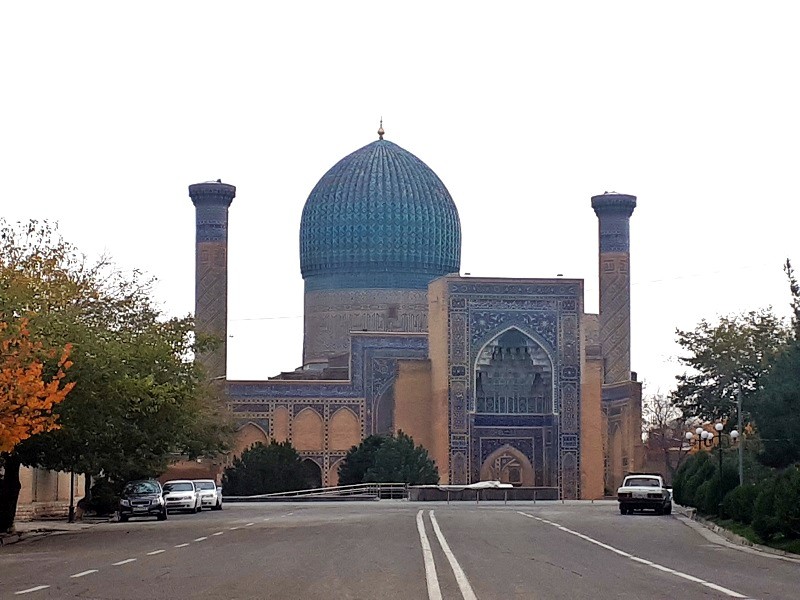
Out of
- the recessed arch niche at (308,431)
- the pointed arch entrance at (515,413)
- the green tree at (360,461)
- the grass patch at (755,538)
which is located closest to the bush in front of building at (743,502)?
the grass patch at (755,538)

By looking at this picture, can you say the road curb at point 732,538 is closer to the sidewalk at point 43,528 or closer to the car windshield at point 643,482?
the car windshield at point 643,482

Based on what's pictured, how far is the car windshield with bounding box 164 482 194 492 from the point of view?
135 ft

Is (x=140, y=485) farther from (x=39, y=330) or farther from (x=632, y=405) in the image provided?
(x=632, y=405)

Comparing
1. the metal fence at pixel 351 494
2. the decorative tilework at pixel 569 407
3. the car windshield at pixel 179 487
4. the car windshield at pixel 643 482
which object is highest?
the decorative tilework at pixel 569 407

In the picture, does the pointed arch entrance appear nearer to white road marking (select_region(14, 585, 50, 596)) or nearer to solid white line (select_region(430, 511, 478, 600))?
solid white line (select_region(430, 511, 478, 600))

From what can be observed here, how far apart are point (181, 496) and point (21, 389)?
17.9 meters

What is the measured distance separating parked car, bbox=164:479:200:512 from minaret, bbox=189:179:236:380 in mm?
24121

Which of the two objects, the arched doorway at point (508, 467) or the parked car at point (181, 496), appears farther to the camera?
the arched doorway at point (508, 467)

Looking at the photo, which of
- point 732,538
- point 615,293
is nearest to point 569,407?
point 615,293

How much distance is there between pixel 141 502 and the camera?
36125mm

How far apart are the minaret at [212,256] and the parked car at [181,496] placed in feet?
79.1

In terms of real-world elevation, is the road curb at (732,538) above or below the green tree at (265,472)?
below

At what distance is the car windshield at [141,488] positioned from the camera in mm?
36375

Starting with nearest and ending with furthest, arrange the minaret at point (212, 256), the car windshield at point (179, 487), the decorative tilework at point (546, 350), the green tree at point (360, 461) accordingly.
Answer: the car windshield at point (179, 487) → the green tree at point (360, 461) → the decorative tilework at point (546, 350) → the minaret at point (212, 256)
